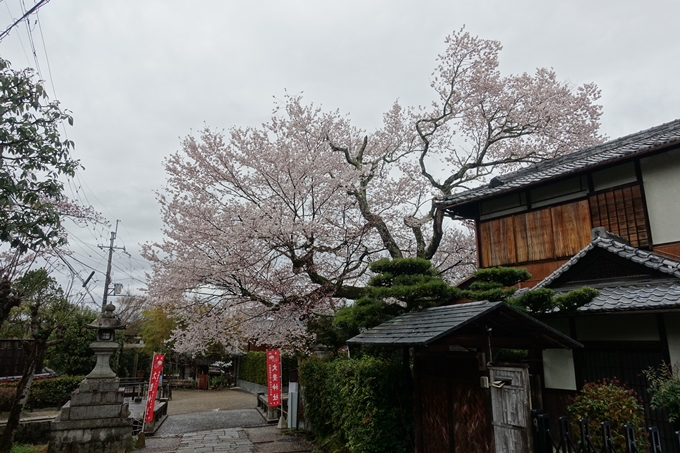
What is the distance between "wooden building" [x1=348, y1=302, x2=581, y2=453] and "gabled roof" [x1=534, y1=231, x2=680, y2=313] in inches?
66.0

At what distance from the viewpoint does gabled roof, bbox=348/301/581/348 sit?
4.98m

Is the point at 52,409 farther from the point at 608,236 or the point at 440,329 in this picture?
the point at 608,236

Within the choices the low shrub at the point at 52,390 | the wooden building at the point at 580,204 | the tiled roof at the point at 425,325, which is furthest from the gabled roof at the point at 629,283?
the low shrub at the point at 52,390

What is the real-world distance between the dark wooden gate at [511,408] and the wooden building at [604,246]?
2970 millimetres

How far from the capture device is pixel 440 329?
514 centimetres

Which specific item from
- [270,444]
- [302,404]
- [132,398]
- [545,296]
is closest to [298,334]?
[302,404]

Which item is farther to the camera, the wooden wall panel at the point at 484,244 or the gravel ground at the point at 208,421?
the gravel ground at the point at 208,421

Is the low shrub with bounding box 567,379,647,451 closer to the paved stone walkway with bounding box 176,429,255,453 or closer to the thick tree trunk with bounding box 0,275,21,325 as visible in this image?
the paved stone walkway with bounding box 176,429,255,453

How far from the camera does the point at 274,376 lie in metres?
13.2

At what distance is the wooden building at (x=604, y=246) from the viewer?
21.8ft

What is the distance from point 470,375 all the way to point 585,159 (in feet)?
22.4

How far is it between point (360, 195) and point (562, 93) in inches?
327

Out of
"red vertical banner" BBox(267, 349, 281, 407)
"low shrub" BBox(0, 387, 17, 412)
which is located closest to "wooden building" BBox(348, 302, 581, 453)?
"red vertical banner" BBox(267, 349, 281, 407)

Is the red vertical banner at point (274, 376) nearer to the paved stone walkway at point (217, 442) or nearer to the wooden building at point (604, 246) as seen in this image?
the paved stone walkway at point (217, 442)
